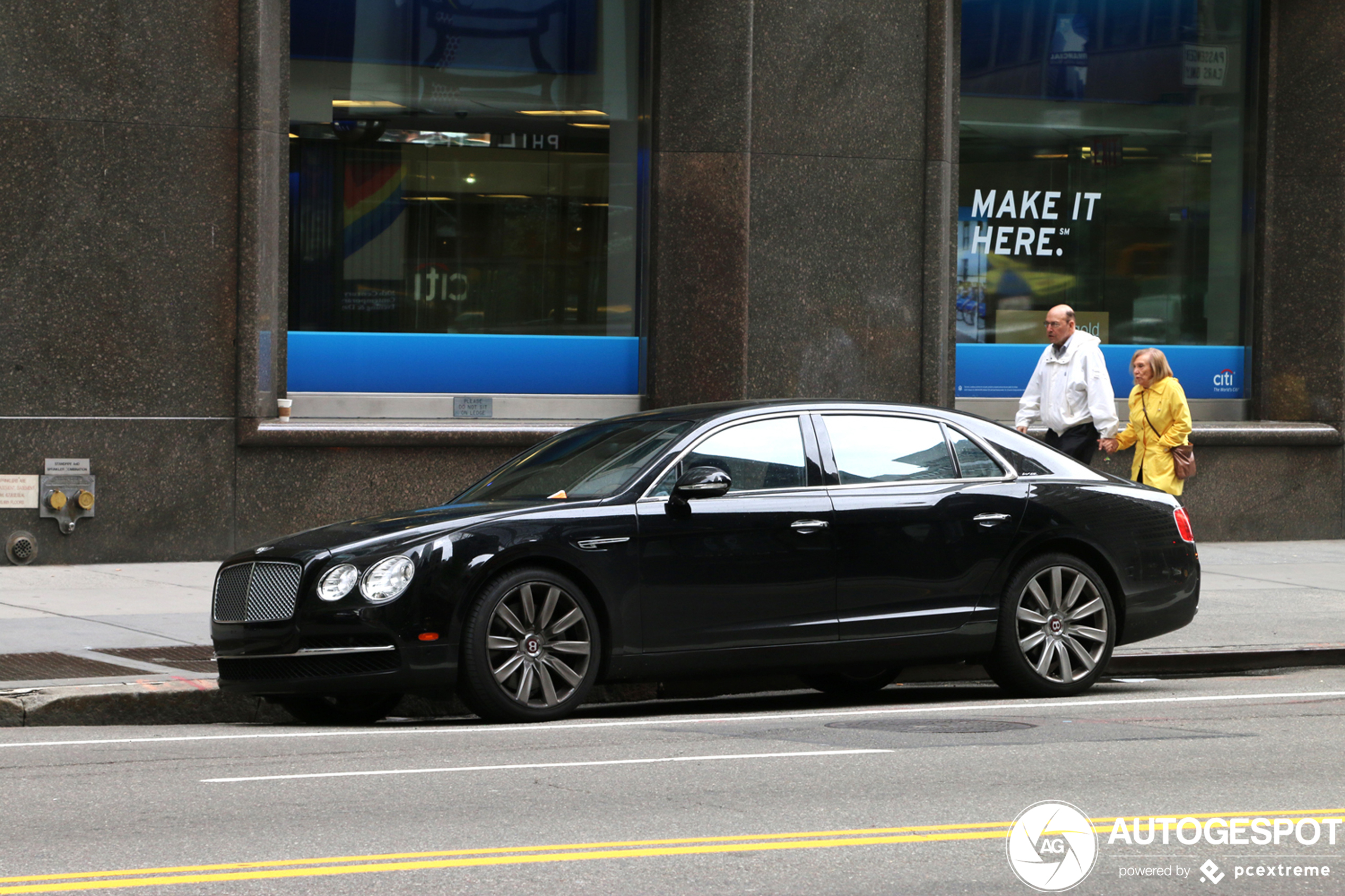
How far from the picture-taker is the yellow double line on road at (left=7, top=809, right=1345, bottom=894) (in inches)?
191

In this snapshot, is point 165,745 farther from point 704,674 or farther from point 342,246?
point 342,246

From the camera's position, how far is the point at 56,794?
6.18 m

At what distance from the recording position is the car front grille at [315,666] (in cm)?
761

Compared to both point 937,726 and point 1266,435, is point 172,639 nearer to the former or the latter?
point 937,726

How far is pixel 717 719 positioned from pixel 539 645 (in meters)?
0.99

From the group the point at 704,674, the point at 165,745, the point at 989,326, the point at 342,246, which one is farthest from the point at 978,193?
the point at 165,745

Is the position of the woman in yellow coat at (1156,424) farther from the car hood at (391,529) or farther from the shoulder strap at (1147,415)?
the car hood at (391,529)

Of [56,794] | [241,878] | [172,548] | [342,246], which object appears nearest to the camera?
[241,878]

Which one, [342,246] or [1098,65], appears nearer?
[342,246]

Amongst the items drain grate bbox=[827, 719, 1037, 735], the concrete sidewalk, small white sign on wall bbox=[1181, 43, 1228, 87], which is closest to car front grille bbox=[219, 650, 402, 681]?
the concrete sidewalk

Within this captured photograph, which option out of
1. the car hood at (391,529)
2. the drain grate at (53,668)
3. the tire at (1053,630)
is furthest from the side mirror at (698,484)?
the drain grate at (53,668)

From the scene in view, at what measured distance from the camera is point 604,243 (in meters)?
15.4

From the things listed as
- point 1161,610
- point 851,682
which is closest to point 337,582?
point 851,682

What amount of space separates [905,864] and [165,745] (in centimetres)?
362
